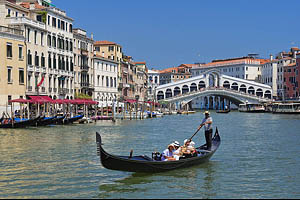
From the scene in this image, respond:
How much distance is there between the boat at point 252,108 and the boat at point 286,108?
272 centimetres

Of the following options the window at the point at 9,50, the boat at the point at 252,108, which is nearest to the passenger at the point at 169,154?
the window at the point at 9,50

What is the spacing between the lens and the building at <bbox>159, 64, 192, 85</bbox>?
88.9 metres

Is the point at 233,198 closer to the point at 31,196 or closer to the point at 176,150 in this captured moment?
the point at 176,150

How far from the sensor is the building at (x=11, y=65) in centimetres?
2398

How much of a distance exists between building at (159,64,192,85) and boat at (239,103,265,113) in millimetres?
30885

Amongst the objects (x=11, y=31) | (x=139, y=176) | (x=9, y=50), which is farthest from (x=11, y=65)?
(x=139, y=176)

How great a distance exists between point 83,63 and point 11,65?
11063 mm

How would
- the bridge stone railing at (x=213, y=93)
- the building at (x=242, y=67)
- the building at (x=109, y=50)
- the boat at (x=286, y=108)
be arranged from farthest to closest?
1. the building at (x=242, y=67)
2. the bridge stone railing at (x=213, y=93)
3. the boat at (x=286, y=108)
4. the building at (x=109, y=50)

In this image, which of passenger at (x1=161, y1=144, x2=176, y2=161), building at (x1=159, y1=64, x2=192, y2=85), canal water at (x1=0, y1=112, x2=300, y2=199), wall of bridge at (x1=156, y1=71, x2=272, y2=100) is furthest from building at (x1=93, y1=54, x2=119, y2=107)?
building at (x1=159, y1=64, x2=192, y2=85)

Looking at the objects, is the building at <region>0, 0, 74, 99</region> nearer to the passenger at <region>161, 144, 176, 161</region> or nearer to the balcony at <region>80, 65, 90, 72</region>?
the balcony at <region>80, 65, 90, 72</region>

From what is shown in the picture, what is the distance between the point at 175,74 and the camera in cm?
8919

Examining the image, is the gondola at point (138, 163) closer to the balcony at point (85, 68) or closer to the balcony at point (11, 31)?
the balcony at point (11, 31)

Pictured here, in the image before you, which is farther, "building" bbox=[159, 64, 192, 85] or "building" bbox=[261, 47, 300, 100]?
"building" bbox=[159, 64, 192, 85]

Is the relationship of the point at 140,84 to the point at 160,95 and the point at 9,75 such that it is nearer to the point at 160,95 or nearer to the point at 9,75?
the point at 160,95
